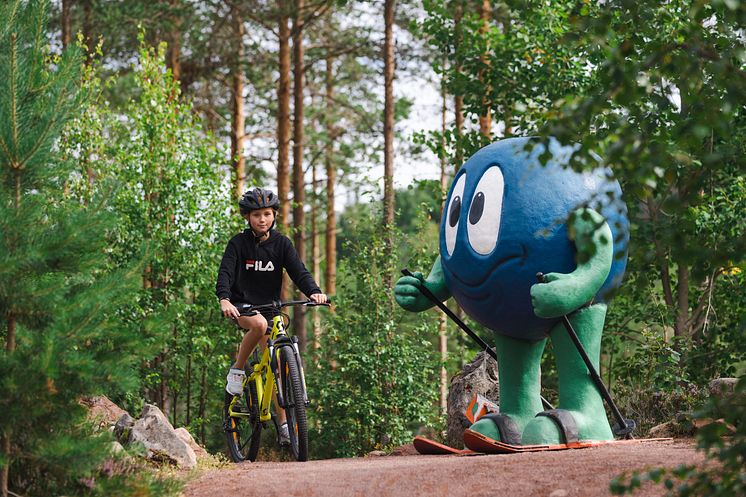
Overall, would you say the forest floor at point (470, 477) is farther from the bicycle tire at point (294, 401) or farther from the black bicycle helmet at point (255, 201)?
the black bicycle helmet at point (255, 201)

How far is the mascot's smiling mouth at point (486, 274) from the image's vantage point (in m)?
6.20

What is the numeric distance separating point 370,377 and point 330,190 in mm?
10665

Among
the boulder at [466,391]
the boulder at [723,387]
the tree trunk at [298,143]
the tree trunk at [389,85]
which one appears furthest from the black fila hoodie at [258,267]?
the tree trunk at [298,143]

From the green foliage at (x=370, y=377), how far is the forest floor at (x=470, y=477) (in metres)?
5.67

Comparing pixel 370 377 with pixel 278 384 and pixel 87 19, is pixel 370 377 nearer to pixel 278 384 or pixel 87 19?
pixel 278 384

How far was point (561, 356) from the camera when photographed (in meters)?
6.41

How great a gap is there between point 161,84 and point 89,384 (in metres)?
8.09

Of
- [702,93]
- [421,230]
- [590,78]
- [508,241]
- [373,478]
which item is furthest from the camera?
[421,230]

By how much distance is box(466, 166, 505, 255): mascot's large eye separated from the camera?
6328mm

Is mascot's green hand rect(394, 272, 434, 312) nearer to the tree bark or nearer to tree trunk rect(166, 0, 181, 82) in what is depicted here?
the tree bark

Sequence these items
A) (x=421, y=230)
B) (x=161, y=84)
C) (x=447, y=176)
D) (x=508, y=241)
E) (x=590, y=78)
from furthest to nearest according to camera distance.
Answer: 1. (x=447, y=176)
2. (x=421, y=230)
3. (x=161, y=84)
4. (x=590, y=78)
5. (x=508, y=241)

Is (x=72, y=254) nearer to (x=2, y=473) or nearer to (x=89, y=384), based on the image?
(x=89, y=384)

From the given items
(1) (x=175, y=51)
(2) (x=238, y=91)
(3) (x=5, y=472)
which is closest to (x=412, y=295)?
(3) (x=5, y=472)

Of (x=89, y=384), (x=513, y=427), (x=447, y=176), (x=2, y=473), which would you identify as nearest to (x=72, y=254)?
(x=89, y=384)
